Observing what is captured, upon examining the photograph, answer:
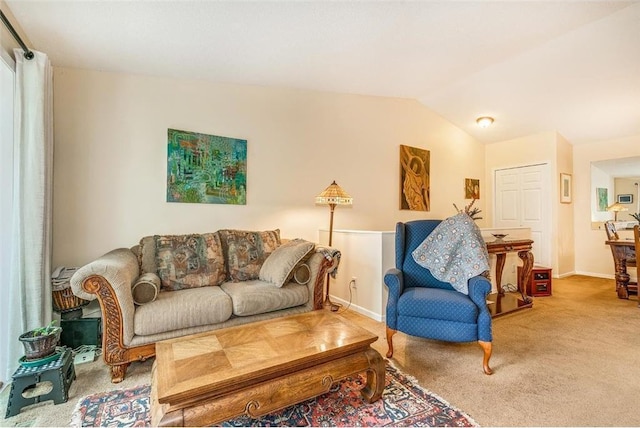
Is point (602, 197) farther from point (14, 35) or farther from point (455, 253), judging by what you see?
point (14, 35)

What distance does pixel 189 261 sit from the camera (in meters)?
2.56

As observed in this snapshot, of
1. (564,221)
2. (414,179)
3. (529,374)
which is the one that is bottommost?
(529,374)

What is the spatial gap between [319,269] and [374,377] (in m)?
1.12

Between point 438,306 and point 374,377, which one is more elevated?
point 438,306

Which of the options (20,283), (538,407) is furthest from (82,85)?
(538,407)

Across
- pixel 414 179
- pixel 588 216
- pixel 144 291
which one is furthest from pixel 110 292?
pixel 588 216

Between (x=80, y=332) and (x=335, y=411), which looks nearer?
(x=335, y=411)

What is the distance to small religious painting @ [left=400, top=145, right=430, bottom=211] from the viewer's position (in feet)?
15.2

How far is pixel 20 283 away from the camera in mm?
1967

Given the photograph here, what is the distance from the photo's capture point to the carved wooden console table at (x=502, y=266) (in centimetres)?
319

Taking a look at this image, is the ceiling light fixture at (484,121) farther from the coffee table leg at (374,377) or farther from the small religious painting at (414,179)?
the coffee table leg at (374,377)

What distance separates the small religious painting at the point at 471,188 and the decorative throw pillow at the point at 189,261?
4757mm

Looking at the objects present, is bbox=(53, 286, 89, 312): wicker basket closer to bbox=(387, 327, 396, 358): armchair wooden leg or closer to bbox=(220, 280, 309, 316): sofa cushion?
bbox=(220, 280, 309, 316): sofa cushion

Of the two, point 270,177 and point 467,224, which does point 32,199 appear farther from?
point 467,224
